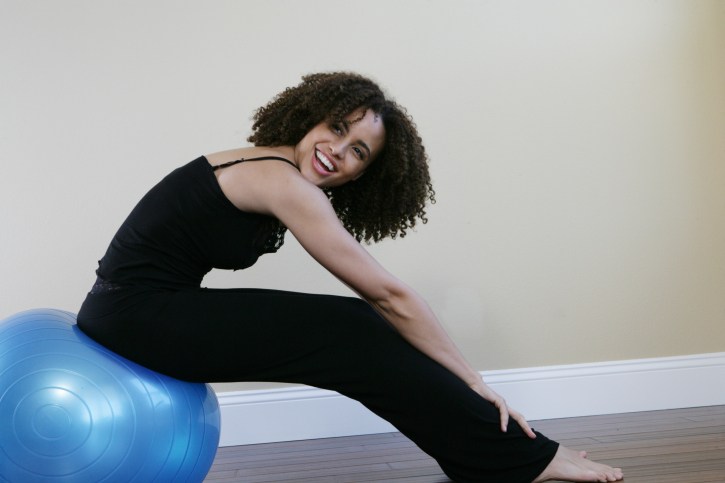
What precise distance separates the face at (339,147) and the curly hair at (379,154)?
0.02 meters

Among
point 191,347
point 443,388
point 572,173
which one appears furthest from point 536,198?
point 191,347

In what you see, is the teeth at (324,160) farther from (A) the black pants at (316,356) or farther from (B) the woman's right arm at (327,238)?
(A) the black pants at (316,356)

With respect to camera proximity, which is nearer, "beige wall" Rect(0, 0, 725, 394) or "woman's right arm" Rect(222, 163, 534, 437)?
"woman's right arm" Rect(222, 163, 534, 437)

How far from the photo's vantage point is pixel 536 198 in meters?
2.78

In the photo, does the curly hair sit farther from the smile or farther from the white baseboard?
the white baseboard

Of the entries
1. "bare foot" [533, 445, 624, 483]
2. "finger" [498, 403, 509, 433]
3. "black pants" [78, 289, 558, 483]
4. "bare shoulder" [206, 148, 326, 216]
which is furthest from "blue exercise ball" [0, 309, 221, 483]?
"bare foot" [533, 445, 624, 483]

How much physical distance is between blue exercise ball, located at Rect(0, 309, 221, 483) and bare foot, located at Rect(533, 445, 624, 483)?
2.59 feet

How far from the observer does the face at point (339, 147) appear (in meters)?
1.75

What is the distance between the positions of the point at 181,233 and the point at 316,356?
0.40 m

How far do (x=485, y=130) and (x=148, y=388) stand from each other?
1668 mm

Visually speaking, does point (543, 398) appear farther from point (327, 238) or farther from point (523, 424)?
point (327, 238)

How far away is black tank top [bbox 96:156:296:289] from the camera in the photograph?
5.35 ft

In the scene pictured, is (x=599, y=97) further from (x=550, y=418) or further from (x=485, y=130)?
(x=550, y=418)

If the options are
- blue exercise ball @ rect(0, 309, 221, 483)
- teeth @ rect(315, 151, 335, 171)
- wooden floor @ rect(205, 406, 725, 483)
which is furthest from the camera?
wooden floor @ rect(205, 406, 725, 483)
